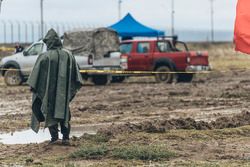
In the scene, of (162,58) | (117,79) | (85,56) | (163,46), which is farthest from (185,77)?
(85,56)

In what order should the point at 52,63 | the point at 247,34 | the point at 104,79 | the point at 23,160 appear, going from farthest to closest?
1. the point at 104,79
2. the point at 52,63
3. the point at 23,160
4. the point at 247,34

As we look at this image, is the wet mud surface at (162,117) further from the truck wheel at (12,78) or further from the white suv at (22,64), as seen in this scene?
the white suv at (22,64)

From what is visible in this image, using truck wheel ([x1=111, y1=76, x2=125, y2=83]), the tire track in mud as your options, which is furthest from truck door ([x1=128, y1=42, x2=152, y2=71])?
the tire track in mud

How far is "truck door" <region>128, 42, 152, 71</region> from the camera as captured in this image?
3116 centimetres

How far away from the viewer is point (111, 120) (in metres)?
17.3

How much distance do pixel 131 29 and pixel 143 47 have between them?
10.8 meters

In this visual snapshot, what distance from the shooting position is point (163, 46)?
3145 cm

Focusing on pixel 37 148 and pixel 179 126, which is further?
pixel 179 126

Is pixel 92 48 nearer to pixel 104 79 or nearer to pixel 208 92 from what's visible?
pixel 104 79

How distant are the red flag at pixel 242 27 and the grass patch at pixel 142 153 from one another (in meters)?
1.91

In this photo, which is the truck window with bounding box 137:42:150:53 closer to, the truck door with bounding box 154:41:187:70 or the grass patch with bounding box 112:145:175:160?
the truck door with bounding box 154:41:187:70

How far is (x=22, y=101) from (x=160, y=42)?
997 cm

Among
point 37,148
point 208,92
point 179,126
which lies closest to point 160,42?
point 208,92

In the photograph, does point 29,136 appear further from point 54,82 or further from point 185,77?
point 185,77
